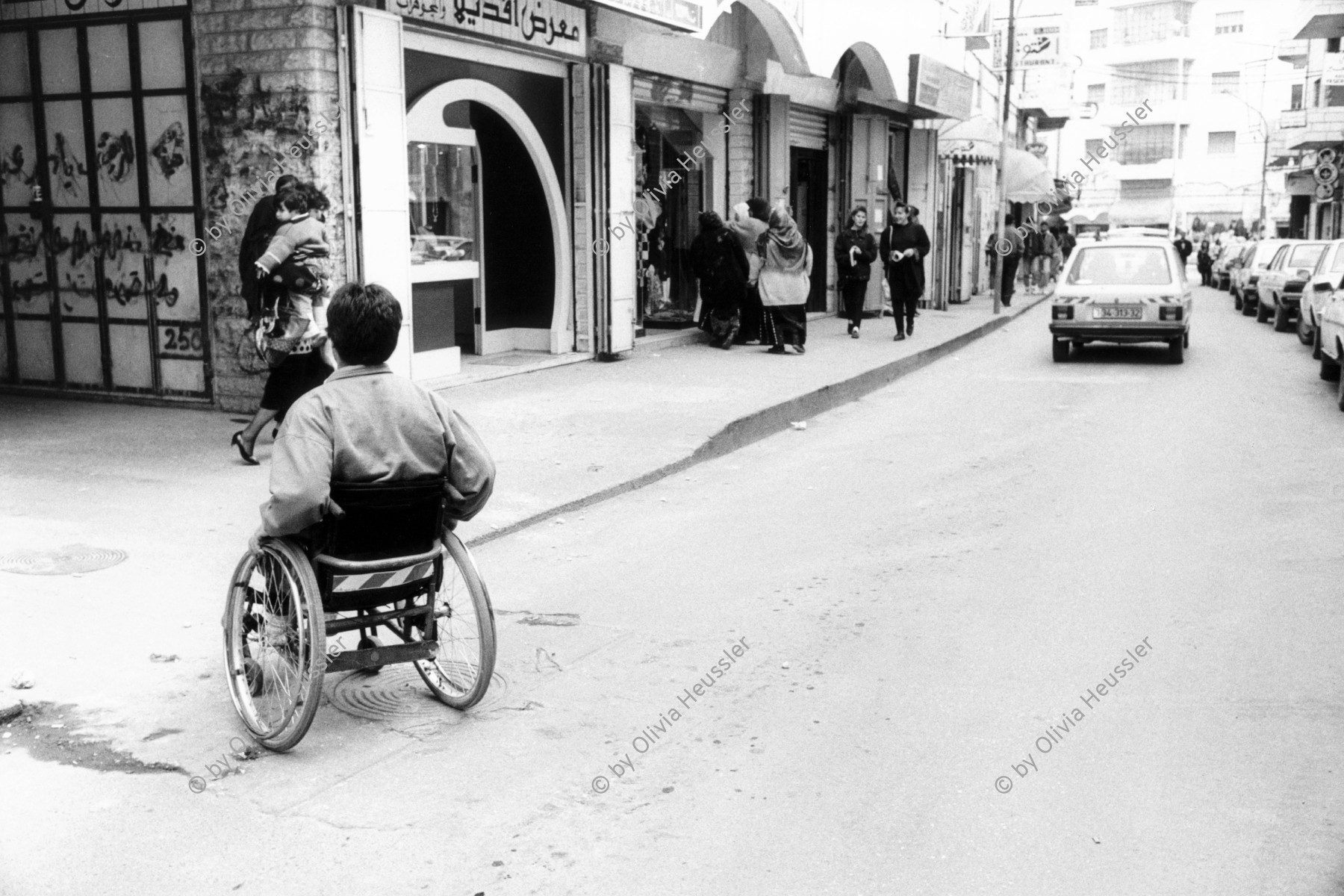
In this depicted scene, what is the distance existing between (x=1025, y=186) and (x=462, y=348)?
22712 mm

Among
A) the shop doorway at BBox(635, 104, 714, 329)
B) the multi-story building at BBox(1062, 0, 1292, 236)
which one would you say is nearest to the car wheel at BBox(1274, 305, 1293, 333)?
the shop doorway at BBox(635, 104, 714, 329)

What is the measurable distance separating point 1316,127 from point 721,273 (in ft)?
95.0

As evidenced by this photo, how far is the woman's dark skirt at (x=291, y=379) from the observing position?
862 centimetres

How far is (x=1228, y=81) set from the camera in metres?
72.3

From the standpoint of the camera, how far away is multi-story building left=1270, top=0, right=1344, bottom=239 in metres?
36.3

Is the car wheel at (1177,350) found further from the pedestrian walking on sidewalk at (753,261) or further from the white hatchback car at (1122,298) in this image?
the pedestrian walking on sidewalk at (753,261)

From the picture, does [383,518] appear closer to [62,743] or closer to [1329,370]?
[62,743]

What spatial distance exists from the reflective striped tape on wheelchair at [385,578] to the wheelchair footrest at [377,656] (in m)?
0.21

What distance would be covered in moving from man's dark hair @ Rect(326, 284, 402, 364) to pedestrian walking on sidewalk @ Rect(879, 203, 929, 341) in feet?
45.3

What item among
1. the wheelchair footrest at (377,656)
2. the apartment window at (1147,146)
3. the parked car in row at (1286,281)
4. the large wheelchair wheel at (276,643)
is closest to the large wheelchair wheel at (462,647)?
the wheelchair footrest at (377,656)

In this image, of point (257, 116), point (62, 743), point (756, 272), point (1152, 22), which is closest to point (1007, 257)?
point (756, 272)

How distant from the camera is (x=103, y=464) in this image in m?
8.66

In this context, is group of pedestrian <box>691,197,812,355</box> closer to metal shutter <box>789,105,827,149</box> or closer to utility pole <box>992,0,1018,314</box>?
metal shutter <box>789,105,827,149</box>

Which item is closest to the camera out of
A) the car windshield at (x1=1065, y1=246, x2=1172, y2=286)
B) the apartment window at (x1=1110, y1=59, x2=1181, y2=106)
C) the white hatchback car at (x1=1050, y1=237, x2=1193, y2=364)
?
the white hatchback car at (x1=1050, y1=237, x2=1193, y2=364)
